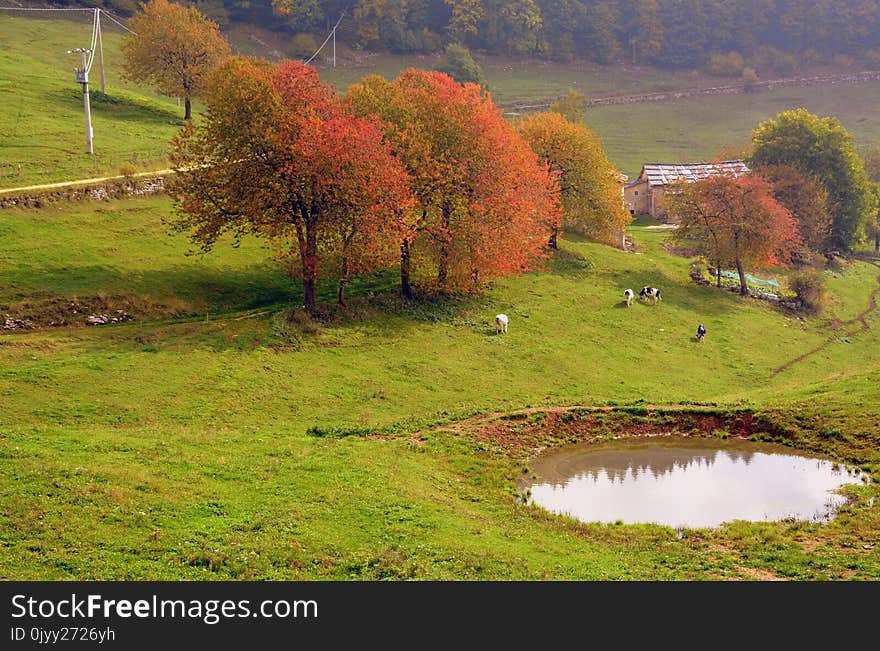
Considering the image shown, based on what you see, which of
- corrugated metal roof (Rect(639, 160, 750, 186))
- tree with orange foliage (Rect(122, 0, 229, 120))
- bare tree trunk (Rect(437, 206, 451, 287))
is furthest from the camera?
corrugated metal roof (Rect(639, 160, 750, 186))

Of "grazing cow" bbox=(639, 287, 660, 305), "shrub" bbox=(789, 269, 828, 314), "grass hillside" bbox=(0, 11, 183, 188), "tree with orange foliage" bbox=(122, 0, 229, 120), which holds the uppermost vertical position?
"tree with orange foliage" bbox=(122, 0, 229, 120)

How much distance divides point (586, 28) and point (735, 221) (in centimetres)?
12324

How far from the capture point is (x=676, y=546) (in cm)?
2723

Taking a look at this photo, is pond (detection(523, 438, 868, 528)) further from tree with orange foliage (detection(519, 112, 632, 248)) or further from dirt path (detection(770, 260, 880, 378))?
tree with orange foliage (detection(519, 112, 632, 248))

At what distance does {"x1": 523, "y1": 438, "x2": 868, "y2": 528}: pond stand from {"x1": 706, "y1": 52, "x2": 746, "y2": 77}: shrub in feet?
528

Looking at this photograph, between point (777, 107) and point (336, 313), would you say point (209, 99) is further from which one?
point (777, 107)

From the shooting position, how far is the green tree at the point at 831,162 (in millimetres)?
94812

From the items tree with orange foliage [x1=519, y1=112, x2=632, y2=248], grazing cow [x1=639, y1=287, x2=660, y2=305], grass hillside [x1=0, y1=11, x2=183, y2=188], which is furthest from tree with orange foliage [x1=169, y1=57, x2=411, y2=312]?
tree with orange foliage [x1=519, y1=112, x2=632, y2=248]

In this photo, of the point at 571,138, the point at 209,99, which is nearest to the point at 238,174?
the point at 209,99

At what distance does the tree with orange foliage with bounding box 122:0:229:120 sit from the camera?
8494cm

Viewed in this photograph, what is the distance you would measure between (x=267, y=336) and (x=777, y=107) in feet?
482

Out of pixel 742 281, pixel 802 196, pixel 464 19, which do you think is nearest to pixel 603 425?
pixel 742 281

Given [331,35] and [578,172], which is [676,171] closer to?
[578,172]

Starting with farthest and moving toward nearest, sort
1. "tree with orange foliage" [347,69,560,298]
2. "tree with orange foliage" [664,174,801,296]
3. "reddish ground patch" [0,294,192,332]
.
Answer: "tree with orange foliage" [664,174,801,296]
"tree with orange foliage" [347,69,560,298]
"reddish ground patch" [0,294,192,332]
